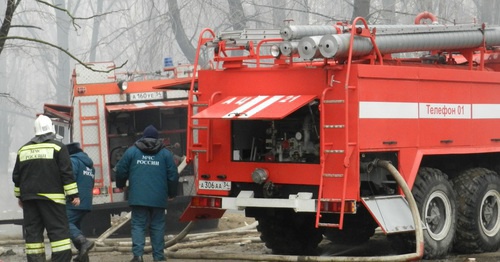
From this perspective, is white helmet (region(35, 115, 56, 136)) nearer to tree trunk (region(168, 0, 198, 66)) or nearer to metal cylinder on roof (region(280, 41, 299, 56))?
metal cylinder on roof (region(280, 41, 299, 56))

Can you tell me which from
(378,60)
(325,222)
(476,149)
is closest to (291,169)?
(325,222)

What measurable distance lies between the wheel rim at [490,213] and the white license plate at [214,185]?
126 inches

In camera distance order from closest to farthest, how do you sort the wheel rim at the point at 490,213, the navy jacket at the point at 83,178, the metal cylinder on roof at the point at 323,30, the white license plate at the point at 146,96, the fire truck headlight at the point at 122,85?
the metal cylinder on roof at the point at 323,30 < the navy jacket at the point at 83,178 < the wheel rim at the point at 490,213 < the fire truck headlight at the point at 122,85 < the white license plate at the point at 146,96

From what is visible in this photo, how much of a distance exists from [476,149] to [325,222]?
223cm

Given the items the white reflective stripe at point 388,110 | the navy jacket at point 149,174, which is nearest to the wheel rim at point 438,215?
the white reflective stripe at point 388,110

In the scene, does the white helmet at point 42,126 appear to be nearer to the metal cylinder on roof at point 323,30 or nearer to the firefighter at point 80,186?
the firefighter at point 80,186

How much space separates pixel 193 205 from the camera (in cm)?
1227

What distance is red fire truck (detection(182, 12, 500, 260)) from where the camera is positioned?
11.0 m

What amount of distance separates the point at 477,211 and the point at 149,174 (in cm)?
392

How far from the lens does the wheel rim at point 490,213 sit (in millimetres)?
12922

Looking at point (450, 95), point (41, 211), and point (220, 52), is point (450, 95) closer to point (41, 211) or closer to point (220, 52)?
point (220, 52)

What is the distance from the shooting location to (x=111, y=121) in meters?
17.4

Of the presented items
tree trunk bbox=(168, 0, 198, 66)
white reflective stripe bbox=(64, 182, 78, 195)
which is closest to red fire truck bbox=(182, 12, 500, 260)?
white reflective stripe bbox=(64, 182, 78, 195)

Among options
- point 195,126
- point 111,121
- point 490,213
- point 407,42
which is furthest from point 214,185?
point 111,121
